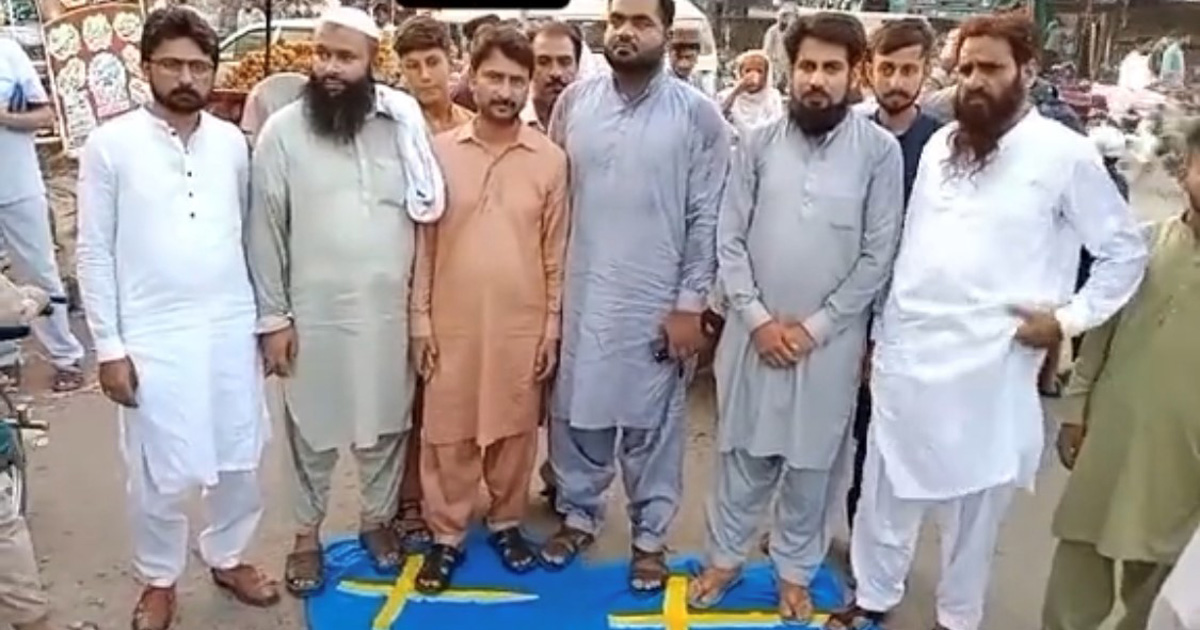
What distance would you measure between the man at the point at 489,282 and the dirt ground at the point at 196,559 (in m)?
0.61

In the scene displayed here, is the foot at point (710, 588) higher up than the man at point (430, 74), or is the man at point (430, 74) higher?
the man at point (430, 74)

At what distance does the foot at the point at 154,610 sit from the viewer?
3.44 meters

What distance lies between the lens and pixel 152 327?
3.20m

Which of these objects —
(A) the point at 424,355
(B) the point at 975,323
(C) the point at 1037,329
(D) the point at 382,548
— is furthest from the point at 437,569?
(C) the point at 1037,329

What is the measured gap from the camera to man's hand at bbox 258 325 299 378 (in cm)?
342

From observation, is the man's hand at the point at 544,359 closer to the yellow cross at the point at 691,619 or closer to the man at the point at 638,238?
the man at the point at 638,238

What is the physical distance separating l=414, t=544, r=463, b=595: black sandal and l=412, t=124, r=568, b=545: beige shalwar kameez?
184 millimetres

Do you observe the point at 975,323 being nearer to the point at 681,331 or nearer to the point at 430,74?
the point at 681,331

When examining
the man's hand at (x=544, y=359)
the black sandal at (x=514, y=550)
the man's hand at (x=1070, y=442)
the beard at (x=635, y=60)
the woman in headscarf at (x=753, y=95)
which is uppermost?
the beard at (x=635, y=60)

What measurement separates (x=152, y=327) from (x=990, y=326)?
1.99 meters

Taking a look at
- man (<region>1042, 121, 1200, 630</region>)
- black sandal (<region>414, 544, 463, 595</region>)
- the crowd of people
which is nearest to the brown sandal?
the crowd of people

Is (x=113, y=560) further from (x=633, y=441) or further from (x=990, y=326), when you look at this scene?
(x=990, y=326)

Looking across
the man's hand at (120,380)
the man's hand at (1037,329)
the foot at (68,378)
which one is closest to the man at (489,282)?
the man's hand at (120,380)

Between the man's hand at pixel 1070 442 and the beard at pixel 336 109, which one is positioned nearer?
the man's hand at pixel 1070 442
